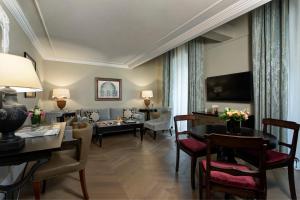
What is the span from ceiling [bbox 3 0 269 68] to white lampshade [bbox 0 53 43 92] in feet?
4.61

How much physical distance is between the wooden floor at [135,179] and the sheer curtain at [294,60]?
1.01 m

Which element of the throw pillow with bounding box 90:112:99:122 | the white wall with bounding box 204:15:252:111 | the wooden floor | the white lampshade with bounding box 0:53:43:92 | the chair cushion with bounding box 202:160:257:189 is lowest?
the wooden floor

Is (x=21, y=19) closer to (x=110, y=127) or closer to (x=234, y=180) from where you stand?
(x=110, y=127)

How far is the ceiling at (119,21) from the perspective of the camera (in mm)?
2266

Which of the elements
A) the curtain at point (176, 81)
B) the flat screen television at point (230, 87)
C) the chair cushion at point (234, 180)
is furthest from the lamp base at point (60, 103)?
the chair cushion at point (234, 180)

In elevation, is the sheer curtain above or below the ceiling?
below

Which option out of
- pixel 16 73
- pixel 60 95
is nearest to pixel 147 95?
pixel 60 95

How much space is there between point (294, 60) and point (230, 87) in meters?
1.25

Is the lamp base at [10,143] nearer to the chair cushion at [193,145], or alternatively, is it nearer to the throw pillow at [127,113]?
the chair cushion at [193,145]

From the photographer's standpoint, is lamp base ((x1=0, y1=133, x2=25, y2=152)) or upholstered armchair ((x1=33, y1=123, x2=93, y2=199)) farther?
upholstered armchair ((x1=33, y1=123, x2=93, y2=199))

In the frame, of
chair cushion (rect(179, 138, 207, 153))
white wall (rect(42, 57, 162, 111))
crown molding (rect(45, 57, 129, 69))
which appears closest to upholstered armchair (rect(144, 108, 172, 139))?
white wall (rect(42, 57, 162, 111))

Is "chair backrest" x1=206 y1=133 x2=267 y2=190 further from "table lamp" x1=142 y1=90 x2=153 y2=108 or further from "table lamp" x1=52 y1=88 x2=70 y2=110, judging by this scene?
"table lamp" x1=142 y1=90 x2=153 y2=108

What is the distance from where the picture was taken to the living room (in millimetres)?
2184

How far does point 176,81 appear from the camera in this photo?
573 centimetres
